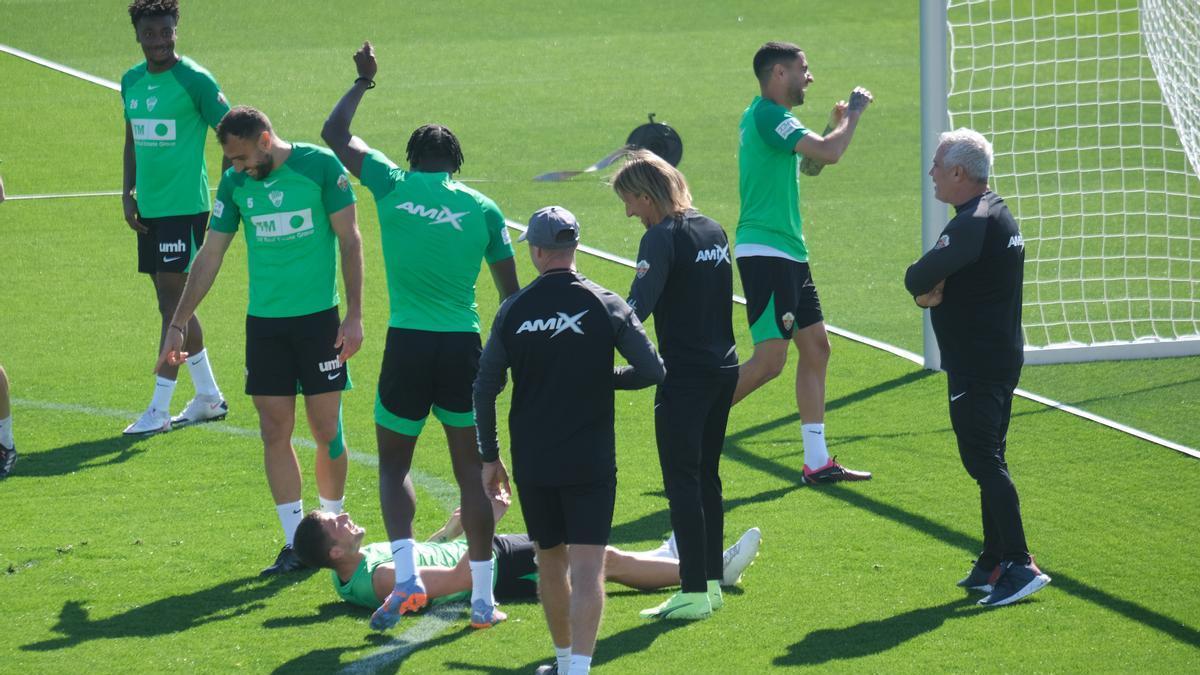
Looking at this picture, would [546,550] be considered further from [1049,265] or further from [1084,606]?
[1049,265]

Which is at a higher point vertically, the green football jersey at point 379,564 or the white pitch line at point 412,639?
the green football jersey at point 379,564

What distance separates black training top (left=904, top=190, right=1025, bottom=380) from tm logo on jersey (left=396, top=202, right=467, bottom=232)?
6.66 ft

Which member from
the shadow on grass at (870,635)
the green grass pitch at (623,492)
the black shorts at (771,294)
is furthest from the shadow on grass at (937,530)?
the black shorts at (771,294)

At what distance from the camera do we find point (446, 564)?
706 centimetres

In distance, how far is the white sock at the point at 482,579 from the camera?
6.71 meters

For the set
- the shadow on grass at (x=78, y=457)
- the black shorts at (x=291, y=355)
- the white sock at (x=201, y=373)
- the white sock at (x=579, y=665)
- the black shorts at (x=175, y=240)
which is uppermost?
the black shorts at (x=175, y=240)

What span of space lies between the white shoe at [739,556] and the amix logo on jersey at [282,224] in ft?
8.30

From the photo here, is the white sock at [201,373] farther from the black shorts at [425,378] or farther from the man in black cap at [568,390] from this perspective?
the man in black cap at [568,390]

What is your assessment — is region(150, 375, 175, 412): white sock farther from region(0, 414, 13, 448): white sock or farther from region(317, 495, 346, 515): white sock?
region(317, 495, 346, 515): white sock

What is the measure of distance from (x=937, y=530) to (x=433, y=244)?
3141 mm

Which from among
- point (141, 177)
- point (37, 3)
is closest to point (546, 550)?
point (141, 177)

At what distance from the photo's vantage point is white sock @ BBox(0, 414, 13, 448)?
9.08 m

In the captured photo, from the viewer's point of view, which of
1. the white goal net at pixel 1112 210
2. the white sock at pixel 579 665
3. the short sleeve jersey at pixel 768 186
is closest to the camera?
the white sock at pixel 579 665

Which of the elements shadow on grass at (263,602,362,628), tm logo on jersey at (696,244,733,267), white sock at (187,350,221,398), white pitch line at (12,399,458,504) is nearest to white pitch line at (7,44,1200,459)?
white pitch line at (12,399,458,504)
